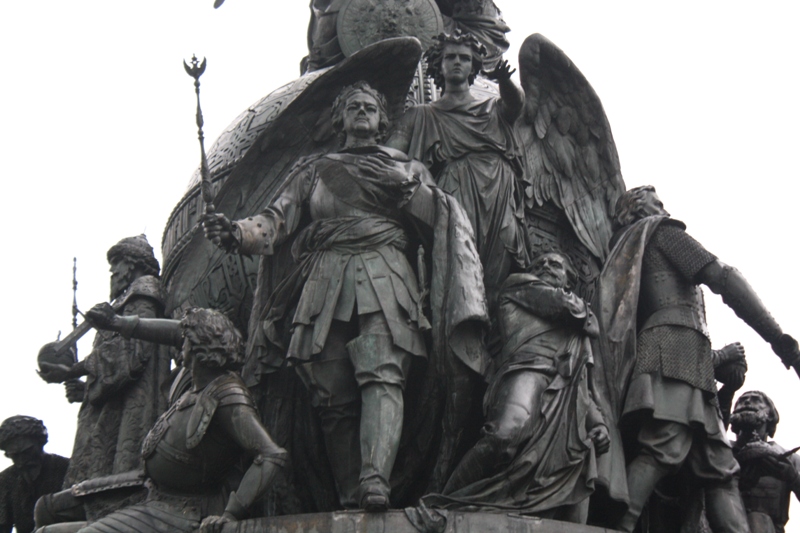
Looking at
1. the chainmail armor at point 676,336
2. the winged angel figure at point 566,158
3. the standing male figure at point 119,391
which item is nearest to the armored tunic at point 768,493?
the chainmail armor at point 676,336

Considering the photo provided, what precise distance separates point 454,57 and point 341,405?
327 cm

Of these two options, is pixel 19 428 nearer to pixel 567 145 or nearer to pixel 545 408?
pixel 545 408

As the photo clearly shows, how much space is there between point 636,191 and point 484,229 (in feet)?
4.78

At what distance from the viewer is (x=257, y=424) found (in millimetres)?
12742

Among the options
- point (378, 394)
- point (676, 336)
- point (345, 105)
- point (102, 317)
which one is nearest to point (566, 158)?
point (676, 336)

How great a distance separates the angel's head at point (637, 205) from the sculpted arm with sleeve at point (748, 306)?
89 centimetres

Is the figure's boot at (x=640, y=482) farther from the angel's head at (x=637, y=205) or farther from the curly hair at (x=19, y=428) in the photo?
the curly hair at (x=19, y=428)

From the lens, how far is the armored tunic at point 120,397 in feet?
49.5

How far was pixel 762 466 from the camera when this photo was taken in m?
14.9

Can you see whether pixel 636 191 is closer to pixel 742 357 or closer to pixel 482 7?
pixel 742 357

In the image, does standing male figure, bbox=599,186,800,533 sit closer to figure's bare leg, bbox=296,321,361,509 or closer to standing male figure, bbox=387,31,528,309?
standing male figure, bbox=387,31,528,309

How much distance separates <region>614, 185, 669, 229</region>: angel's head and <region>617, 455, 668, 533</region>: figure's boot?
2190 mm

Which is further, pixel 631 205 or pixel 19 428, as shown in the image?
pixel 19 428

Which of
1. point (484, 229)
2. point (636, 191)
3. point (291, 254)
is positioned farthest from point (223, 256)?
point (636, 191)
